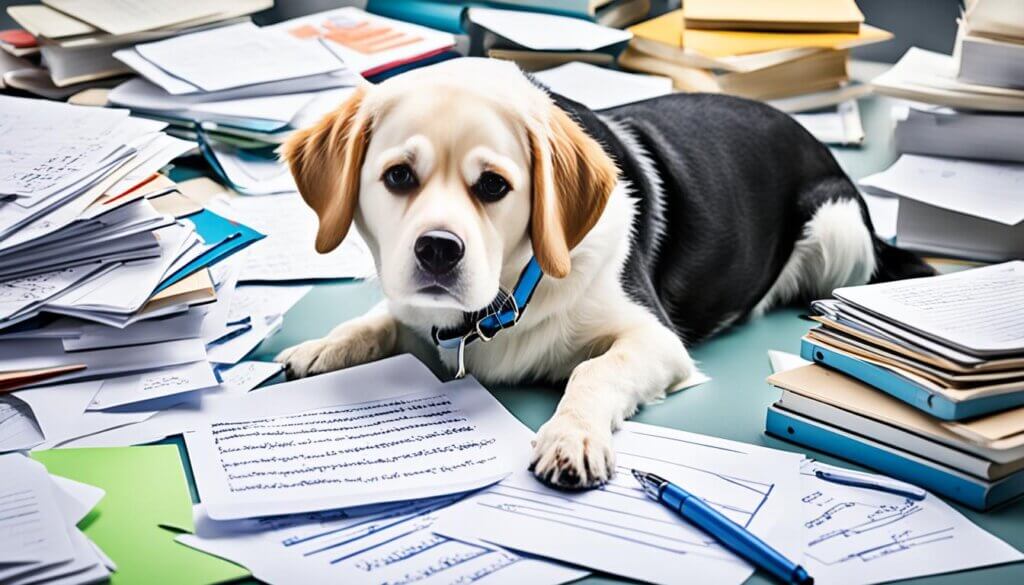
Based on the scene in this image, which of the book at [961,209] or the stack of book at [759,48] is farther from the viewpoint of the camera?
the stack of book at [759,48]

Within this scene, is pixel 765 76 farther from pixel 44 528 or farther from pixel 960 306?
pixel 44 528

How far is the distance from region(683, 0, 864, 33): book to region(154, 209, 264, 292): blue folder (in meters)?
1.55

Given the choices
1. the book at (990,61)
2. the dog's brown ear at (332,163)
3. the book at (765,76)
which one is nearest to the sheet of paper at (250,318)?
the dog's brown ear at (332,163)

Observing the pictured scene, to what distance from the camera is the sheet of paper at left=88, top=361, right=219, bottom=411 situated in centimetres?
157

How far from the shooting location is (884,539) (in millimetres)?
1297

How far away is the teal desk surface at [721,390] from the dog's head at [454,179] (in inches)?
9.6

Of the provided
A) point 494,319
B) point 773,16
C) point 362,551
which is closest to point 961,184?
point 773,16

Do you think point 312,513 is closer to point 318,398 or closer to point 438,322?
point 318,398

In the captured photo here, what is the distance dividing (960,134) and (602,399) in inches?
48.7

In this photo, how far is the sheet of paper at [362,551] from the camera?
1211mm

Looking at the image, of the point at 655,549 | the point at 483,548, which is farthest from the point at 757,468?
the point at 483,548

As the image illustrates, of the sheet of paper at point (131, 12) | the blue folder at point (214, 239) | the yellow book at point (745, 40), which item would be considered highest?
the sheet of paper at point (131, 12)

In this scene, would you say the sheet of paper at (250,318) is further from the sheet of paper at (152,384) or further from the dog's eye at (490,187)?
the dog's eye at (490,187)

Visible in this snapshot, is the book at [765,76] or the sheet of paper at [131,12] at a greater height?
the sheet of paper at [131,12]
